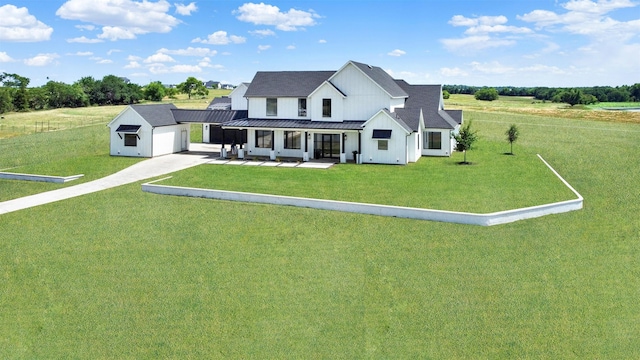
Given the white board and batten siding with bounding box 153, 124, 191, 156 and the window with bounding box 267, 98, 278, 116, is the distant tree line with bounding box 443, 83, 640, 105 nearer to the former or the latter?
the window with bounding box 267, 98, 278, 116

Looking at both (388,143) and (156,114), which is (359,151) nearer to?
(388,143)

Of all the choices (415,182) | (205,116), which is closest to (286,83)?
(205,116)

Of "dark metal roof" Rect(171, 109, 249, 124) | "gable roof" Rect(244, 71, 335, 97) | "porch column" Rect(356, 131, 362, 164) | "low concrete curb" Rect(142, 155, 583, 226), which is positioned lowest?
"low concrete curb" Rect(142, 155, 583, 226)

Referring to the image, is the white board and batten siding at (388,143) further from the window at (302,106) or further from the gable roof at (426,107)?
the window at (302,106)

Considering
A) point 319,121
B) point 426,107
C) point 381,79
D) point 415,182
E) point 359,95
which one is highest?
point 381,79

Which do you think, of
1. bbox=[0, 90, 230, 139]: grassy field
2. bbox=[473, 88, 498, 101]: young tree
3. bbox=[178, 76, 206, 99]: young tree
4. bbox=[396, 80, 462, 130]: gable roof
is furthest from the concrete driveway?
bbox=[473, 88, 498, 101]: young tree

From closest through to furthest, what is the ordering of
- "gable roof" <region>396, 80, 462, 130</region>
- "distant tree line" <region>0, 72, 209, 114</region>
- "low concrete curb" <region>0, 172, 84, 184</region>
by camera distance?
"low concrete curb" <region>0, 172, 84, 184</region> → "gable roof" <region>396, 80, 462, 130</region> → "distant tree line" <region>0, 72, 209, 114</region>
